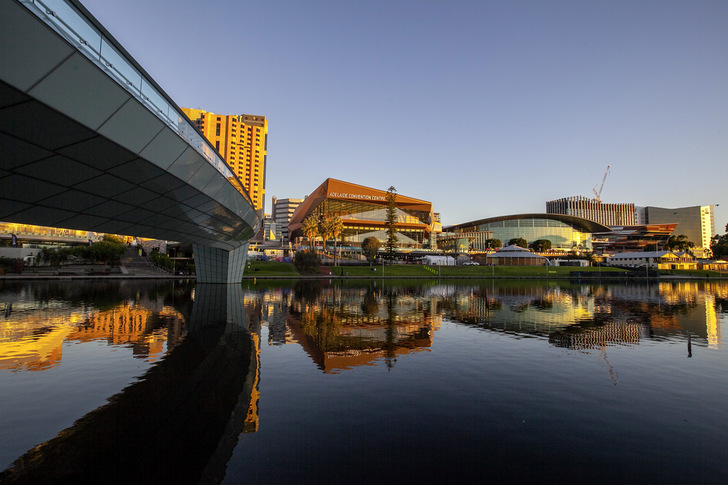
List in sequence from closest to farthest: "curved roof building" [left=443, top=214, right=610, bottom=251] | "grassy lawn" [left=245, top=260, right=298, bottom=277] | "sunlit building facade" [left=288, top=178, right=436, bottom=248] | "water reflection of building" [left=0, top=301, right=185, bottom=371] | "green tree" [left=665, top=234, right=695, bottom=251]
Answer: "water reflection of building" [left=0, top=301, right=185, bottom=371]
"grassy lawn" [left=245, top=260, right=298, bottom=277]
"green tree" [left=665, top=234, right=695, bottom=251]
"sunlit building facade" [left=288, top=178, right=436, bottom=248]
"curved roof building" [left=443, top=214, right=610, bottom=251]

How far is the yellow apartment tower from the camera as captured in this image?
172 meters

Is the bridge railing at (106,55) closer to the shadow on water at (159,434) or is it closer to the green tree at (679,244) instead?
the shadow on water at (159,434)

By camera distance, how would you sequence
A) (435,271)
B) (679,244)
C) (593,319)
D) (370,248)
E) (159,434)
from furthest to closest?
1. (679,244)
2. (370,248)
3. (435,271)
4. (593,319)
5. (159,434)

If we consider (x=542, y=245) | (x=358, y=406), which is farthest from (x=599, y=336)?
(x=542, y=245)

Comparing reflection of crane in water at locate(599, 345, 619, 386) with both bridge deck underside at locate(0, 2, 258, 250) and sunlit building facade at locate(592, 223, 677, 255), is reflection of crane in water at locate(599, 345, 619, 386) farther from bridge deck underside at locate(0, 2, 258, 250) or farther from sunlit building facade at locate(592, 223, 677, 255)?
sunlit building facade at locate(592, 223, 677, 255)

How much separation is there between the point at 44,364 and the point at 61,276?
6373 centimetres

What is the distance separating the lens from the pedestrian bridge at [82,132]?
6.59 metres

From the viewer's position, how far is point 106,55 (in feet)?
27.6

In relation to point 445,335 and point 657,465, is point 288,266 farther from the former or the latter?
point 657,465

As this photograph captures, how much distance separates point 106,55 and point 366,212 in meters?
133

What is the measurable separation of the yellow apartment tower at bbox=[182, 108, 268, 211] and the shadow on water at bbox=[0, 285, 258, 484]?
169332mm

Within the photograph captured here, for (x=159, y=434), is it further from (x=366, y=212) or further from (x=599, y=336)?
(x=366, y=212)

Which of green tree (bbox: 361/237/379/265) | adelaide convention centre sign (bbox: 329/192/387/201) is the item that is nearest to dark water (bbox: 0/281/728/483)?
green tree (bbox: 361/237/379/265)

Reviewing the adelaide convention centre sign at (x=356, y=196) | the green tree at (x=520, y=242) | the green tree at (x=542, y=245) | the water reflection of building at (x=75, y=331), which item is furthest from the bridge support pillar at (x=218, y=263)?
the green tree at (x=542, y=245)
